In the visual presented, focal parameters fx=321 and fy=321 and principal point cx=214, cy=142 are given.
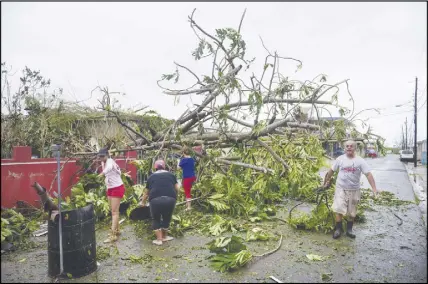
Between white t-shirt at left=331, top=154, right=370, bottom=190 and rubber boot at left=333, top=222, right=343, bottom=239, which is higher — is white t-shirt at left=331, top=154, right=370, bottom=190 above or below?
above

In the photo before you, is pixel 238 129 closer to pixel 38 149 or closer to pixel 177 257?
pixel 177 257

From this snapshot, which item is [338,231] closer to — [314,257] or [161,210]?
[314,257]

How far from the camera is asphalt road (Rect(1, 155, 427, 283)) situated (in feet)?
13.4

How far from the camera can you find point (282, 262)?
4.60 m

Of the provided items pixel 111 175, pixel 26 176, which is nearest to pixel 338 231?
pixel 111 175

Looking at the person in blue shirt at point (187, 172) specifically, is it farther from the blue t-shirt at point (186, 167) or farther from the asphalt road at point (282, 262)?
the asphalt road at point (282, 262)

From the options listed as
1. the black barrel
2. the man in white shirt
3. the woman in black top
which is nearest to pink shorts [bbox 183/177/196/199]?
the woman in black top

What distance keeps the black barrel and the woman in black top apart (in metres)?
1.35

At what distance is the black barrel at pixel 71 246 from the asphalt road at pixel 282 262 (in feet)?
0.47

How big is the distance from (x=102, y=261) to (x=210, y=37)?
539 centimetres

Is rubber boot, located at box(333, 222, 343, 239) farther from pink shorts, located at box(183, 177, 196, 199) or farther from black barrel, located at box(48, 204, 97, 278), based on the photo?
black barrel, located at box(48, 204, 97, 278)

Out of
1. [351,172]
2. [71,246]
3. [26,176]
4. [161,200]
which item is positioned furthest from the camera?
[26,176]

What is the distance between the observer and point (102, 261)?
4656 millimetres

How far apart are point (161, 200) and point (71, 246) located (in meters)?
1.60
